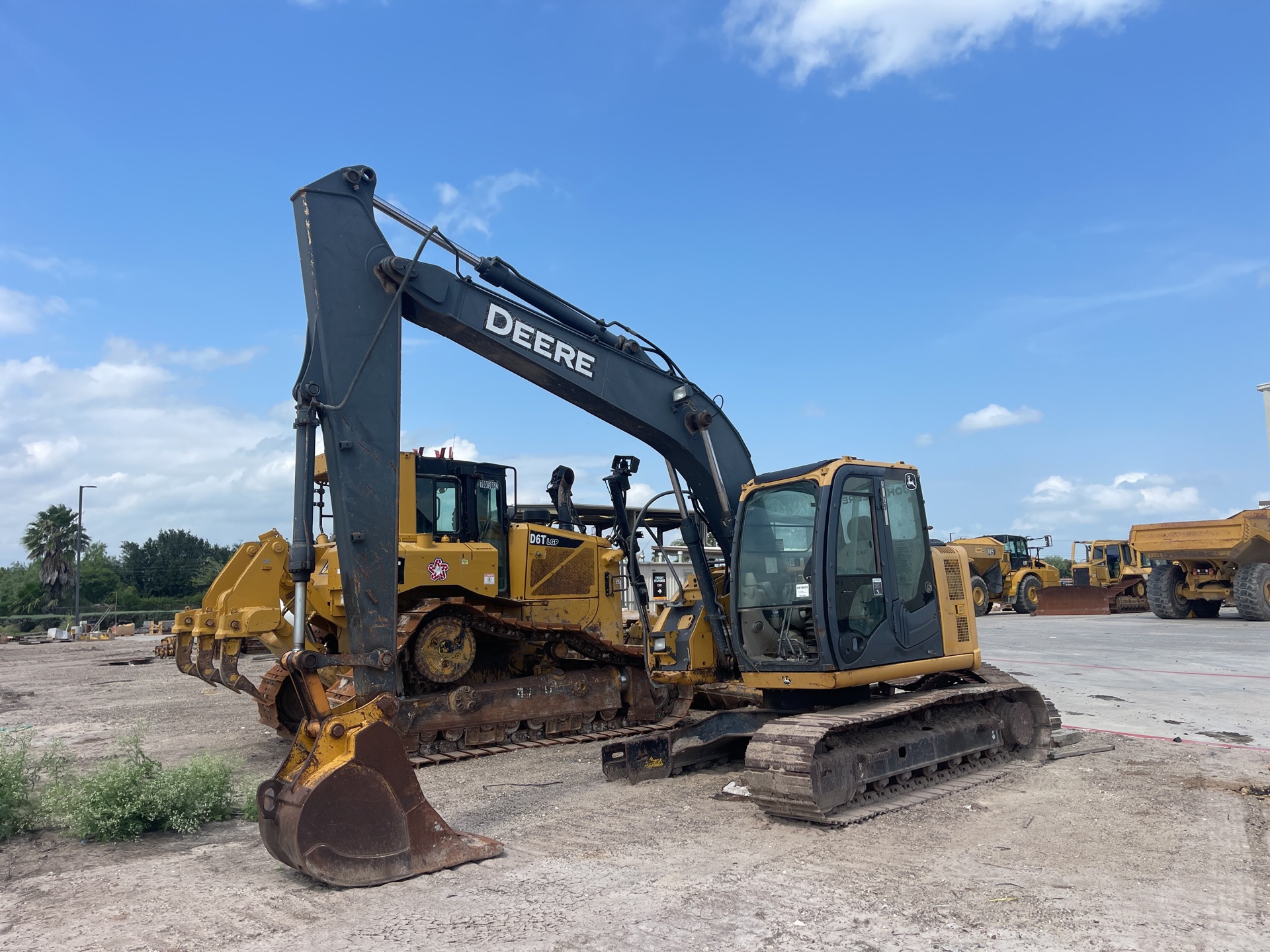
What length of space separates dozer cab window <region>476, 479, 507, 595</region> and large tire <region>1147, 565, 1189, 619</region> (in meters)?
21.1

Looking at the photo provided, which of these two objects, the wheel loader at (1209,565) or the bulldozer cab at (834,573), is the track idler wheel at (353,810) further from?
the wheel loader at (1209,565)

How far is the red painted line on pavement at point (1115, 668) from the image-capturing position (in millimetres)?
13117

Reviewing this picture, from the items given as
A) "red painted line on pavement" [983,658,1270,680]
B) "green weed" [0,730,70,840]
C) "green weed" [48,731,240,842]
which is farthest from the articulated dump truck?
"red painted line on pavement" [983,658,1270,680]

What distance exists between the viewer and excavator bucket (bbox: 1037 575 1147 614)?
29.2m

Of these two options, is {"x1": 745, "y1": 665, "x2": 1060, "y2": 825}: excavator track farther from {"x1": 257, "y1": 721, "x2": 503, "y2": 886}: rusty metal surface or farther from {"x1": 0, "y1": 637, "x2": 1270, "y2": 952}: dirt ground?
{"x1": 257, "y1": 721, "x2": 503, "y2": 886}: rusty metal surface

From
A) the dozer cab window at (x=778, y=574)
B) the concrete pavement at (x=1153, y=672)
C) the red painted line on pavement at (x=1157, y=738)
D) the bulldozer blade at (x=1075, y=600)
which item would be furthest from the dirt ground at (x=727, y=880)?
the bulldozer blade at (x=1075, y=600)

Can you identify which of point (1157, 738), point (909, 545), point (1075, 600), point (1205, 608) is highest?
point (909, 545)

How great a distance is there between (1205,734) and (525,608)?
7.42m

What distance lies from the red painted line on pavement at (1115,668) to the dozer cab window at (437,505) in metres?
10.5

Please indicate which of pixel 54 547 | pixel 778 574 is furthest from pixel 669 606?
pixel 54 547

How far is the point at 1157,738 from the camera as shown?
29.2ft

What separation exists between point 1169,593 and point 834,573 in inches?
870

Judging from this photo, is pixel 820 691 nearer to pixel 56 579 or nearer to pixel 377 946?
pixel 377 946

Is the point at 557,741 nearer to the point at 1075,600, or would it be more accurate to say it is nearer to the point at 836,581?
the point at 836,581
